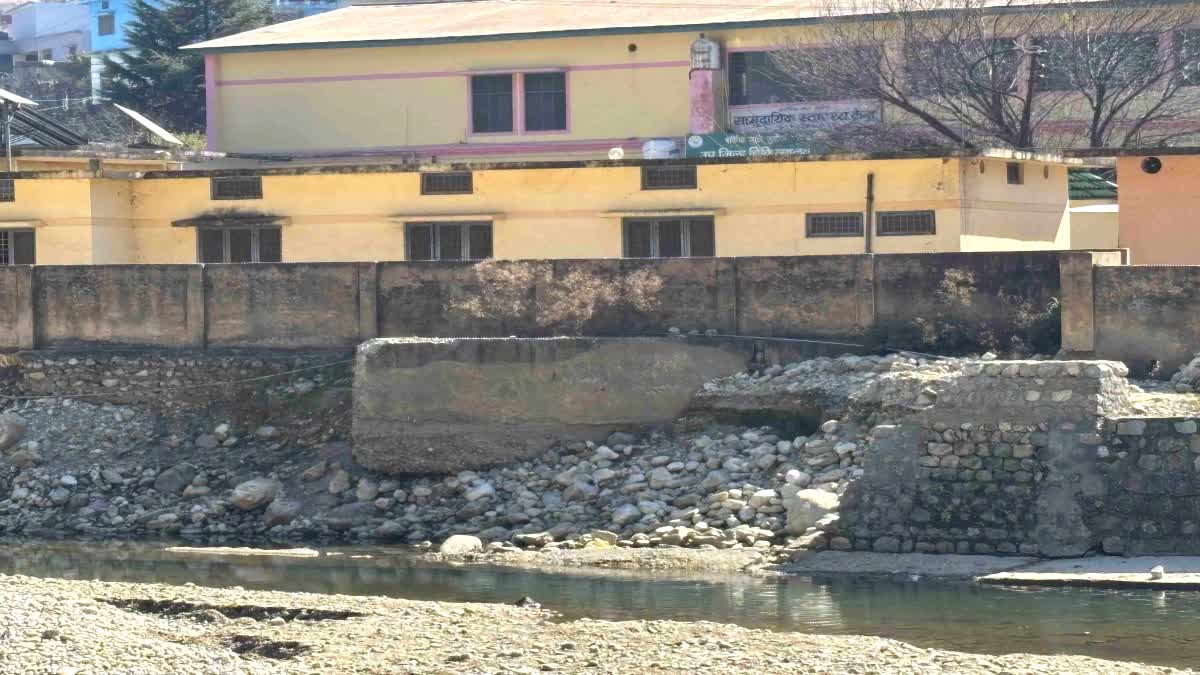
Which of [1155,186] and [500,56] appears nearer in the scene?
[1155,186]

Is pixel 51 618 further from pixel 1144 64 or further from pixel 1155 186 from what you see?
pixel 1144 64

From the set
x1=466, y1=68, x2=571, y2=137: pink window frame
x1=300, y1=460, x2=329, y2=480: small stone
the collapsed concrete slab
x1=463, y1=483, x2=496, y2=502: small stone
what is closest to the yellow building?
the collapsed concrete slab

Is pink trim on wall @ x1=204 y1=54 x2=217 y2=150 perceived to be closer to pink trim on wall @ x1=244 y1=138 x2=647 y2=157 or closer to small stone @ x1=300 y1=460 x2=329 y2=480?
pink trim on wall @ x1=244 y1=138 x2=647 y2=157

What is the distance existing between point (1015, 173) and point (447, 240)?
9.15 metres

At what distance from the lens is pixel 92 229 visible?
32.6 meters

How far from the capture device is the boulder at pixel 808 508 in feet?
72.7

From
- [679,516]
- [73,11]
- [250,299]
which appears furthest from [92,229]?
[73,11]

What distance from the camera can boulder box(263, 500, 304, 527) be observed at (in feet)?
83.6

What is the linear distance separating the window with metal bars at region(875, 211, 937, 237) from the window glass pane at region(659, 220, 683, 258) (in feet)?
10.3

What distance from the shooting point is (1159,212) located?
30297mm

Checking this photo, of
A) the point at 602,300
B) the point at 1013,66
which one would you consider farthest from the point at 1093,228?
the point at 602,300

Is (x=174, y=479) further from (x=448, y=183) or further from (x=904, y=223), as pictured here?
(x=904, y=223)

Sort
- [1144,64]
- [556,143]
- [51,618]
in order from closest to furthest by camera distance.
Result: [51,618], [1144,64], [556,143]

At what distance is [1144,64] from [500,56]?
12.9 m
